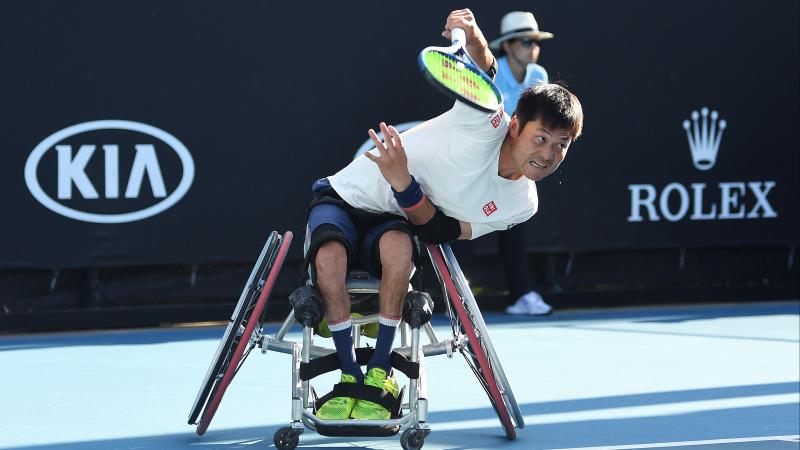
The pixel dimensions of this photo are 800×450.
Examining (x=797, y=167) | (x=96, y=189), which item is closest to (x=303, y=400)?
(x=96, y=189)

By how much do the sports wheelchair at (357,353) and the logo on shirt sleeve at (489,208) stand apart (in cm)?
16

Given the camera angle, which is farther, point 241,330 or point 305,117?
point 305,117

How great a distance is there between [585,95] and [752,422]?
286 cm

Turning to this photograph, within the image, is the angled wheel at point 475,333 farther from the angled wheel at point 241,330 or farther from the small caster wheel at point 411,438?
the angled wheel at point 241,330

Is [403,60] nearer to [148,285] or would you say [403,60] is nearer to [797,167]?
[148,285]

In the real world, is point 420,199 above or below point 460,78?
below

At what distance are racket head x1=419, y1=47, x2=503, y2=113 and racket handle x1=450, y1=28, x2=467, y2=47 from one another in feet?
0.32

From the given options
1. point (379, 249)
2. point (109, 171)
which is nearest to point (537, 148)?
point (379, 249)

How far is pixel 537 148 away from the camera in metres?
3.76

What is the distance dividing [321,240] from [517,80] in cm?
318

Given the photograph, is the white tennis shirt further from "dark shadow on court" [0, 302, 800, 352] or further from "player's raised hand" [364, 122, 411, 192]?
"dark shadow on court" [0, 302, 800, 352]

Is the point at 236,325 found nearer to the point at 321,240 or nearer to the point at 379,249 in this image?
the point at 321,240

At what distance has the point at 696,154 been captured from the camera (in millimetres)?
7223

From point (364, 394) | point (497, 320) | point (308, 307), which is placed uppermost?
point (308, 307)
